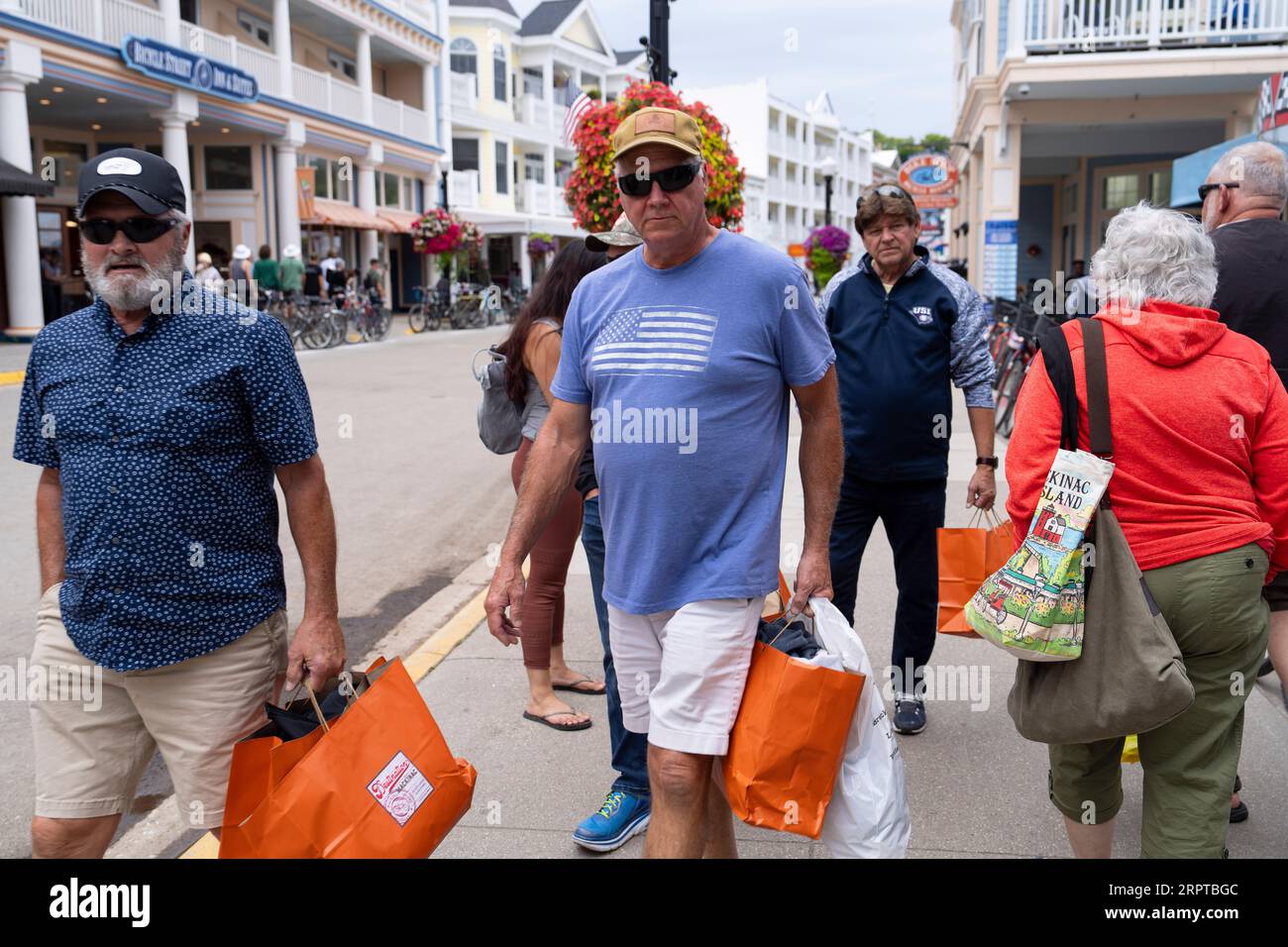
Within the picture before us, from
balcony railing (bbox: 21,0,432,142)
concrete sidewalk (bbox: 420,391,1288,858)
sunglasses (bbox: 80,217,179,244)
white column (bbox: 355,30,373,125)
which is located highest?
white column (bbox: 355,30,373,125)

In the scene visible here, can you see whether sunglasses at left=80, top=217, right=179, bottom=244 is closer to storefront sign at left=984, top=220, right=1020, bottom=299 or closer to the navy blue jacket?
the navy blue jacket

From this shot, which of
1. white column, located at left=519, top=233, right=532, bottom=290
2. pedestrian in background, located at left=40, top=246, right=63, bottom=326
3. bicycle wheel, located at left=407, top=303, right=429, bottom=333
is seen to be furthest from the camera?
white column, located at left=519, top=233, right=532, bottom=290

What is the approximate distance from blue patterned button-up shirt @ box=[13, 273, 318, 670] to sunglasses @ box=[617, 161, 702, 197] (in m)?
0.92

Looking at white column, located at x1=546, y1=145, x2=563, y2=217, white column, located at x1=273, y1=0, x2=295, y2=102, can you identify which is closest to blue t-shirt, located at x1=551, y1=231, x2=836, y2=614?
white column, located at x1=273, y1=0, x2=295, y2=102

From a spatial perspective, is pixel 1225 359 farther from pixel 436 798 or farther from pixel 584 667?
pixel 584 667

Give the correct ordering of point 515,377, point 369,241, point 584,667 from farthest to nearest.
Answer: point 369,241 < point 584,667 < point 515,377

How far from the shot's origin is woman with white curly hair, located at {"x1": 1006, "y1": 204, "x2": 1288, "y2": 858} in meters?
2.63

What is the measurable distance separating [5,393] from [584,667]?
1244 centimetres

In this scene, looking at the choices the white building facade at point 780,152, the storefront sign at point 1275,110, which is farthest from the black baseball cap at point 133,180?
the white building facade at point 780,152

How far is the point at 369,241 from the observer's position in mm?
36188

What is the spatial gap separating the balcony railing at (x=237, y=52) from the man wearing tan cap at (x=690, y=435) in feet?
70.3

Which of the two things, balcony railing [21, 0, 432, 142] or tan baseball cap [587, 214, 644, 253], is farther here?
balcony railing [21, 0, 432, 142]

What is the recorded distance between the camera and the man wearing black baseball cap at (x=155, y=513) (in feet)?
8.11
